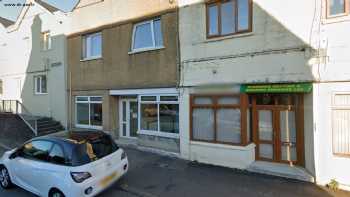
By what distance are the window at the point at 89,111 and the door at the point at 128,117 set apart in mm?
1239

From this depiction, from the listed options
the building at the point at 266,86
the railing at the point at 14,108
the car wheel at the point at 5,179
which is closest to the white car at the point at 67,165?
the car wheel at the point at 5,179

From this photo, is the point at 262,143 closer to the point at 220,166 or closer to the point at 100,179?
the point at 220,166

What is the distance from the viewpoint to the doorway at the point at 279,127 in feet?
23.5

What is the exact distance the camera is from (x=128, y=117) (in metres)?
11.1

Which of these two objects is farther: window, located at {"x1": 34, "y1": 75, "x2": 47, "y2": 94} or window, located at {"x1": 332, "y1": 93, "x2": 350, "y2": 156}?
window, located at {"x1": 34, "y1": 75, "x2": 47, "y2": 94}

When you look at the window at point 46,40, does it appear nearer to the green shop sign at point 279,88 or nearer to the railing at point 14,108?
the railing at point 14,108

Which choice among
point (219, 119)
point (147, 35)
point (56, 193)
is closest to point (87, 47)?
point (147, 35)

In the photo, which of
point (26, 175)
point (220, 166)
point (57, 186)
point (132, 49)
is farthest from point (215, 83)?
point (26, 175)

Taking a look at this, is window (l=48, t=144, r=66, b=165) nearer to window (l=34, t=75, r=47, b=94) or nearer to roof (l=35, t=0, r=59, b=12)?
window (l=34, t=75, r=47, b=94)

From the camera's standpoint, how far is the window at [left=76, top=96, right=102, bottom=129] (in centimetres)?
1166

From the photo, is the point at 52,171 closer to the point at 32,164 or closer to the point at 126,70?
the point at 32,164

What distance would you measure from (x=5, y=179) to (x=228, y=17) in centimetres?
828

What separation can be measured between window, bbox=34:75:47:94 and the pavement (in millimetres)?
9817

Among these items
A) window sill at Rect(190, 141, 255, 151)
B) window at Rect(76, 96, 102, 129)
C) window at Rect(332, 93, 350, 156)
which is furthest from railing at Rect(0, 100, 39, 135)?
window at Rect(332, 93, 350, 156)
